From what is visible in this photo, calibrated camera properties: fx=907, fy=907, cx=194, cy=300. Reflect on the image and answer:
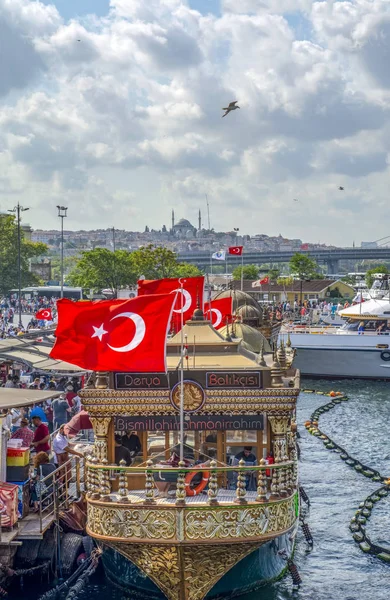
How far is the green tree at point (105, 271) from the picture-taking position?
100750 mm

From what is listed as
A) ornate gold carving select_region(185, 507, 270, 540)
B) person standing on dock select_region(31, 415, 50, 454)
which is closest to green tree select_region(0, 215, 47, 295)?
person standing on dock select_region(31, 415, 50, 454)

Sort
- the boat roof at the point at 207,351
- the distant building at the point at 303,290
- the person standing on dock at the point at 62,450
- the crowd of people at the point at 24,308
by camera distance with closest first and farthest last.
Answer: the boat roof at the point at 207,351
the person standing on dock at the point at 62,450
the crowd of people at the point at 24,308
the distant building at the point at 303,290

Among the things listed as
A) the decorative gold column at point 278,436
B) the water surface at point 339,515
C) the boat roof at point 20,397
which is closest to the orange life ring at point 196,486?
the decorative gold column at point 278,436

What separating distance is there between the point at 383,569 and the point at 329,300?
100 metres

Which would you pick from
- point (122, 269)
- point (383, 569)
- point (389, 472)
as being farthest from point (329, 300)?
point (383, 569)

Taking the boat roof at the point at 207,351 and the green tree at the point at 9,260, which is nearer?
the boat roof at the point at 207,351

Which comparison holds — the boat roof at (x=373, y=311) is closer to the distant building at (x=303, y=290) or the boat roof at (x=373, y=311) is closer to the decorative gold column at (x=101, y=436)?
the decorative gold column at (x=101, y=436)

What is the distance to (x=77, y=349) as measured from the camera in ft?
54.7

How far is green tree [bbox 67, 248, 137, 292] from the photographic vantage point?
331ft

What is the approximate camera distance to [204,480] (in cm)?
1580

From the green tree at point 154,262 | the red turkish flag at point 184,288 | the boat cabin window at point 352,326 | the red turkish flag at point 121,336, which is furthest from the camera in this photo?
the green tree at point 154,262

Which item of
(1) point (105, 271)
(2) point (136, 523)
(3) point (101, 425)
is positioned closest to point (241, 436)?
(3) point (101, 425)

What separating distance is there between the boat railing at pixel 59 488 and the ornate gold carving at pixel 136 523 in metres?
2.98

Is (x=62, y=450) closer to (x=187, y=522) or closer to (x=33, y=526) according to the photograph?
(x=33, y=526)
